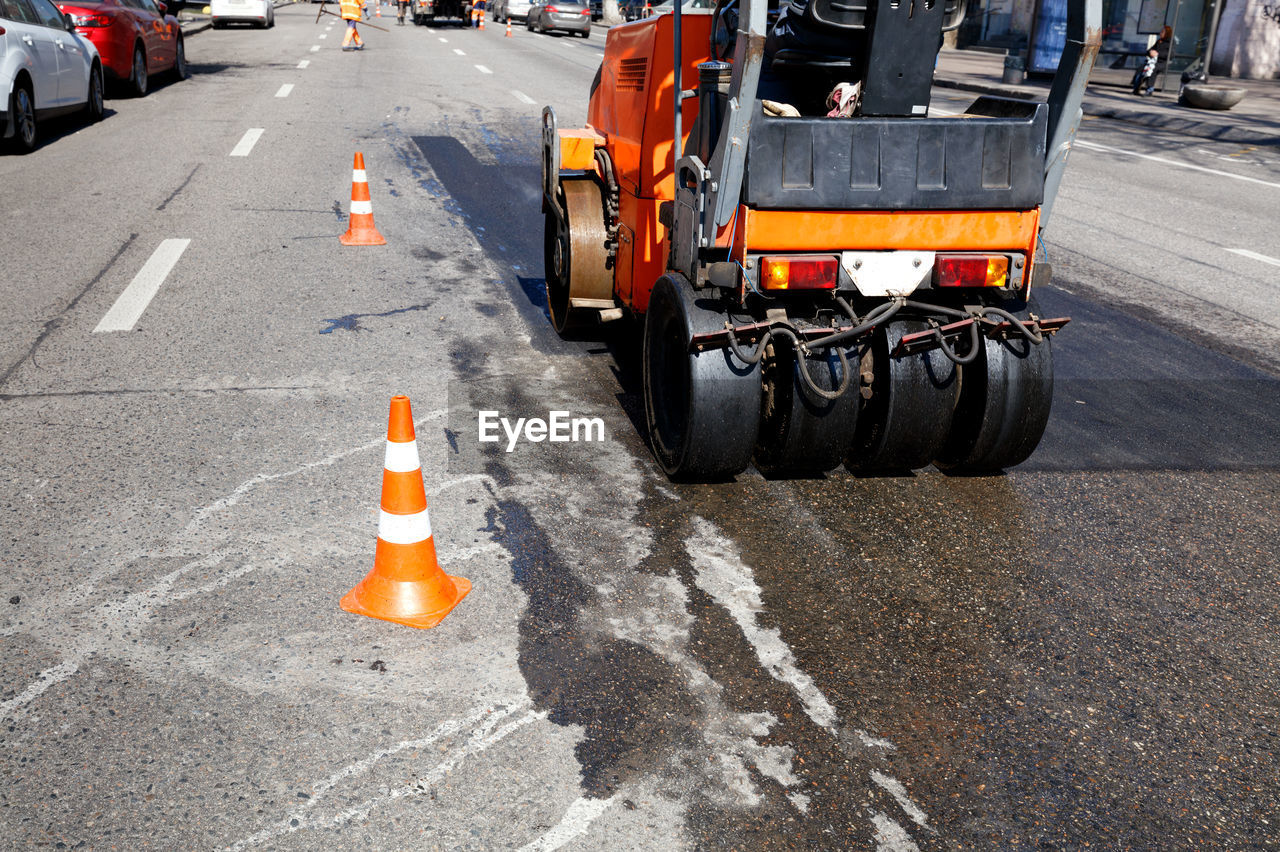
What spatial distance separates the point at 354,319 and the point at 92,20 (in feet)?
38.3

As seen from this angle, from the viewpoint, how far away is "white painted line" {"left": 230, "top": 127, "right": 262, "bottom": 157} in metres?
13.3

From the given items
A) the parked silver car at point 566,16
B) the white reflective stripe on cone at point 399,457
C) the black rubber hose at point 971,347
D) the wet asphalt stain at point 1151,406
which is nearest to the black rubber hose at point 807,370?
the black rubber hose at point 971,347

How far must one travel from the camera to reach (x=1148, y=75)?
26594 mm

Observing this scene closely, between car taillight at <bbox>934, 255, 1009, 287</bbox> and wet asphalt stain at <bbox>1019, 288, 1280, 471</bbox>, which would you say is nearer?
car taillight at <bbox>934, 255, 1009, 287</bbox>

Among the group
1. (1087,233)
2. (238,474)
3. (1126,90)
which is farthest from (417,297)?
(1126,90)

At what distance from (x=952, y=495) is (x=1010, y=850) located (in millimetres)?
2303

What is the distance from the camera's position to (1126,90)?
28594 millimetres

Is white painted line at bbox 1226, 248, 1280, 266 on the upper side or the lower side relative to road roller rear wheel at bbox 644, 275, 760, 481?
lower

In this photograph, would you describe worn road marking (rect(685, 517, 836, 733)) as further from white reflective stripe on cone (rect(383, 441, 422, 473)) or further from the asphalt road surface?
white reflective stripe on cone (rect(383, 441, 422, 473))

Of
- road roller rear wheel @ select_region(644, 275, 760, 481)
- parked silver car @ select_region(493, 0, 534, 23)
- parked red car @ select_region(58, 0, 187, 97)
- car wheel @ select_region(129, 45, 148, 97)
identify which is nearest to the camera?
road roller rear wheel @ select_region(644, 275, 760, 481)

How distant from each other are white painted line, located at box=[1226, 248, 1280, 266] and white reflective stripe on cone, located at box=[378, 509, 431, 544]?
919 cm

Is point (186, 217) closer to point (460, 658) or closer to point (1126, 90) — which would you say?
point (460, 658)

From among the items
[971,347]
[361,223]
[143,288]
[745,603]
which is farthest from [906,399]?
[361,223]

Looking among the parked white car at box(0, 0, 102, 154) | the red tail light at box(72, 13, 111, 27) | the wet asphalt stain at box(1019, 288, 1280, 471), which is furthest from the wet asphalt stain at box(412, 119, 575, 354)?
the red tail light at box(72, 13, 111, 27)
